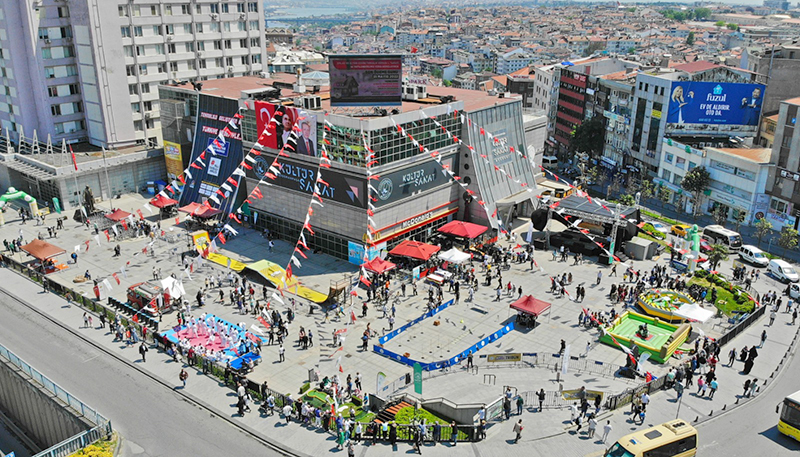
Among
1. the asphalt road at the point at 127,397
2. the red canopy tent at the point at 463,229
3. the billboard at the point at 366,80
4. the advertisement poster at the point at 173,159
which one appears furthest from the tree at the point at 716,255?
the advertisement poster at the point at 173,159

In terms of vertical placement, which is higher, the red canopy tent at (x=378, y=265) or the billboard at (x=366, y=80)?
the billboard at (x=366, y=80)

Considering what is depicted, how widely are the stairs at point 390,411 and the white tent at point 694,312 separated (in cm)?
2100

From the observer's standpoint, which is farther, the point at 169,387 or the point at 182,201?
the point at 182,201

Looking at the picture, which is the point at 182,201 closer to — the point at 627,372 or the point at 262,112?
the point at 262,112

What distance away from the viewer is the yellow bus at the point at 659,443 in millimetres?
28078

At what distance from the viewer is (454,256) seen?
52.1 meters

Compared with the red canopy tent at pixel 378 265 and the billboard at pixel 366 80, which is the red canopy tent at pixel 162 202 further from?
the red canopy tent at pixel 378 265

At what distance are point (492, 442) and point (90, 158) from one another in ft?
193

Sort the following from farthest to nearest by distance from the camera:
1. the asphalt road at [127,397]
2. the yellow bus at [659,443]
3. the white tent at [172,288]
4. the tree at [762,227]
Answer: the tree at [762,227], the white tent at [172,288], the asphalt road at [127,397], the yellow bus at [659,443]

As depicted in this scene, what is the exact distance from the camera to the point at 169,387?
35625mm

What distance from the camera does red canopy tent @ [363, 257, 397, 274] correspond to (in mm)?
48781

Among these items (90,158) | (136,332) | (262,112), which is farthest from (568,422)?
(90,158)

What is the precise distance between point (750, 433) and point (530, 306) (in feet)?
49.8

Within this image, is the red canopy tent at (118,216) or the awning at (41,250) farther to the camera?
the red canopy tent at (118,216)
